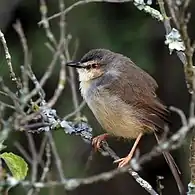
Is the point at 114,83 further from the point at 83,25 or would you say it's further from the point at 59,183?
the point at 59,183

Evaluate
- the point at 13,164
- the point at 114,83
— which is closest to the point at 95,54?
the point at 114,83

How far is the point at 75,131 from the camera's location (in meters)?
4.04

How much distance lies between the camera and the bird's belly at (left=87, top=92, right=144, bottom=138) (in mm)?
4762

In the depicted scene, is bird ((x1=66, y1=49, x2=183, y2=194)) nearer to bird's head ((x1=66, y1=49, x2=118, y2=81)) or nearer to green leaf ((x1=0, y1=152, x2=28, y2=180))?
bird's head ((x1=66, y1=49, x2=118, y2=81))

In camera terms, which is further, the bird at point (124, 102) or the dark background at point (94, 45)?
the dark background at point (94, 45)

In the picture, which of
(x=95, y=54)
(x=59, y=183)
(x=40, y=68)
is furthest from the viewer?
(x=40, y=68)

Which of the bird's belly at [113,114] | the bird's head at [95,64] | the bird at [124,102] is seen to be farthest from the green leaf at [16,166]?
the bird's head at [95,64]

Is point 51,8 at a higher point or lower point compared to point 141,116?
higher

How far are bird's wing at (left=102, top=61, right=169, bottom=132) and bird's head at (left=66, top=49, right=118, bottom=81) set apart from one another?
17 cm

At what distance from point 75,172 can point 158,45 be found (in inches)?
64.4

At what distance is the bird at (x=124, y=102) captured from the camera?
15.7ft

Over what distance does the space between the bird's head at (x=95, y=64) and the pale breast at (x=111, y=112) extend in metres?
0.20

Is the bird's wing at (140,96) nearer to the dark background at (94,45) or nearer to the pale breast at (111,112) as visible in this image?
the pale breast at (111,112)

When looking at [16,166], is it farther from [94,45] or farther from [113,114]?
[94,45]
